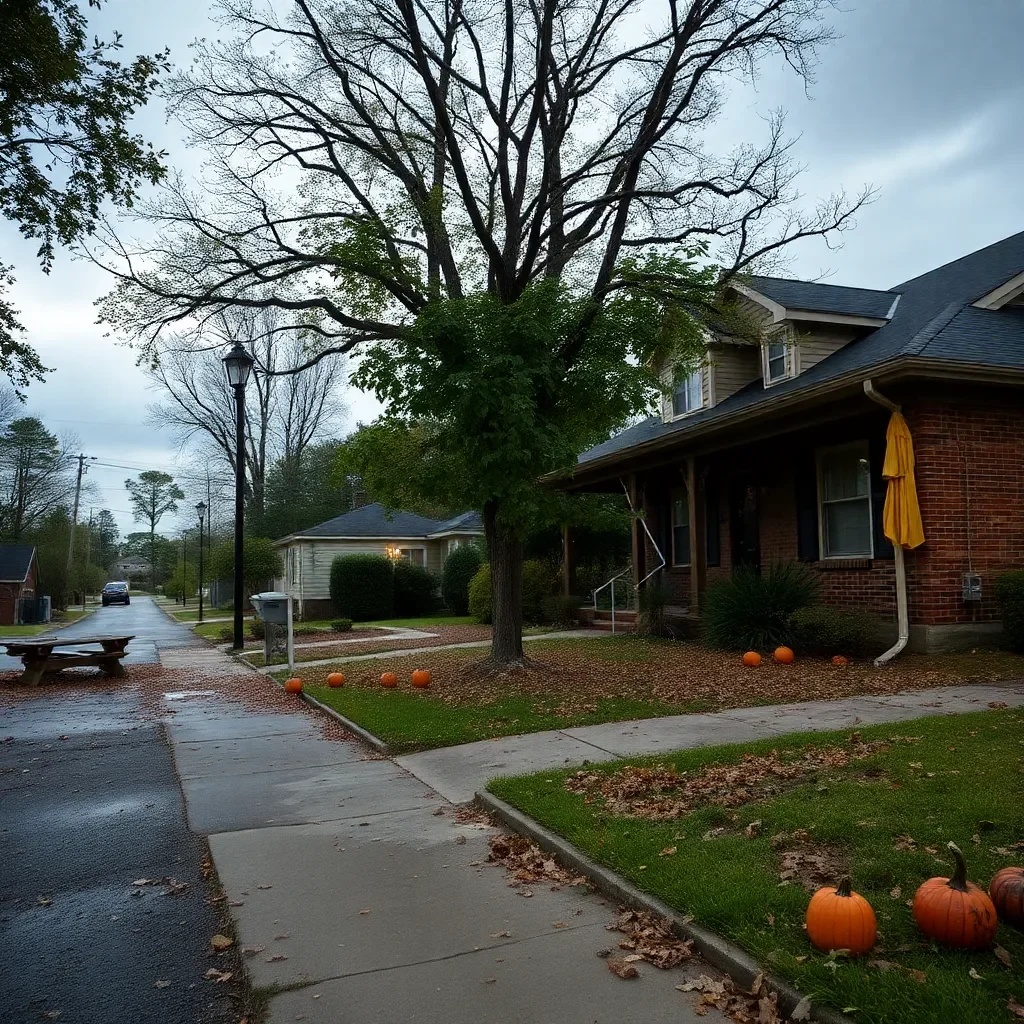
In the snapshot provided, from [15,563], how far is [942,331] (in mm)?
42354

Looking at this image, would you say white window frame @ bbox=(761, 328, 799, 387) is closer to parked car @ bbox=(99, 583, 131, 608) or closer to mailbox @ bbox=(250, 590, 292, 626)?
mailbox @ bbox=(250, 590, 292, 626)

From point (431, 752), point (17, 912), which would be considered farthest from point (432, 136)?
point (17, 912)

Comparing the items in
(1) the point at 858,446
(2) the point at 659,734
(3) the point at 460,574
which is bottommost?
(2) the point at 659,734

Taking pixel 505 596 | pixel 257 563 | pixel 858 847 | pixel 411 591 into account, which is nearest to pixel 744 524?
pixel 505 596

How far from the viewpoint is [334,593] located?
2925 cm

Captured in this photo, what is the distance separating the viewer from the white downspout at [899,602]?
1075 cm

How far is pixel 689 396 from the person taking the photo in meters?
18.6

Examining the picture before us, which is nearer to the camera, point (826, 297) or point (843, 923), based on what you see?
point (843, 923)

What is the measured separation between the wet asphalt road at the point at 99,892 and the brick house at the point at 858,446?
361 inches

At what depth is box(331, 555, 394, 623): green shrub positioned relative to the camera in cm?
2894

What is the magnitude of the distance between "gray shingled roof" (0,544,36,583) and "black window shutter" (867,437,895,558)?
131 ft

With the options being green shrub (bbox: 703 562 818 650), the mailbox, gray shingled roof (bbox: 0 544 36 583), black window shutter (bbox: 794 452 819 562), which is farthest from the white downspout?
gray shingled roof (bbox: 0 544 36 583)

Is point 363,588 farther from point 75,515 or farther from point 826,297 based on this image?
point 75,515

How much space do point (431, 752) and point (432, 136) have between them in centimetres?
989
